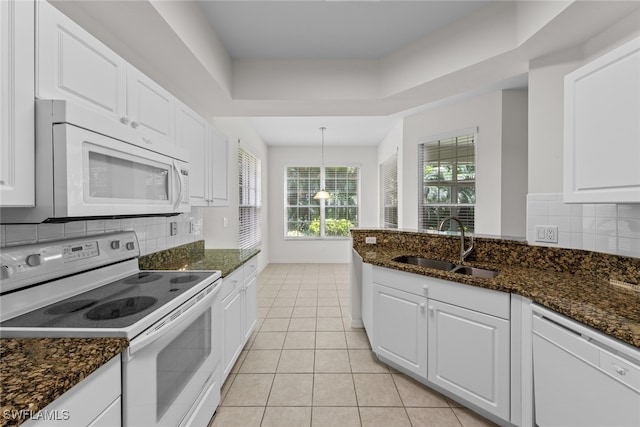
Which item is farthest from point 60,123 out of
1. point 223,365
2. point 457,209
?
point 457,209

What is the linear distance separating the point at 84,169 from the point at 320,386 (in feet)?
6.43

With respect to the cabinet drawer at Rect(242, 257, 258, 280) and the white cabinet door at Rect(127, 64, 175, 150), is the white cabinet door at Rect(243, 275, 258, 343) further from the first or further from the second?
the white cabinet door at Rect(127, 64, 175, 150)

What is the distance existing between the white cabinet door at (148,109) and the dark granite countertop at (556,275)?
1.72 m

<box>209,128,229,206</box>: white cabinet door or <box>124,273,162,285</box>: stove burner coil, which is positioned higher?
<box>209,128,229,206</box>: white cabinet door

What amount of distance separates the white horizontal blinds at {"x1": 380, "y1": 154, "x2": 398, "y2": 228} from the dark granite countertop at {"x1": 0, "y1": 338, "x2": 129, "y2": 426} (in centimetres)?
466

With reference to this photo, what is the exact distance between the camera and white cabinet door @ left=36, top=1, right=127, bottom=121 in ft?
3.20

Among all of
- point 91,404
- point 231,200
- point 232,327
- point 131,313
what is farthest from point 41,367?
point 231,200

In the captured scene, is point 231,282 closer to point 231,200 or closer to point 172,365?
point 172,365

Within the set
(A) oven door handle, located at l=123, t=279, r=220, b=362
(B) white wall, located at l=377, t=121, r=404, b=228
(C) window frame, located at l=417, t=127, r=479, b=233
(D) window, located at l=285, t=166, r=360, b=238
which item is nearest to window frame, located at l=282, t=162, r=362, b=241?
(D) window, located at l=285, t=166, r=360, b=238

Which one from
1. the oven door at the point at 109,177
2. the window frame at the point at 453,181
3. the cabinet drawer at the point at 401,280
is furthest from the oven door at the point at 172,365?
the window frame at the point at 453,181

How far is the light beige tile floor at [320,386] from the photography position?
5.55ft

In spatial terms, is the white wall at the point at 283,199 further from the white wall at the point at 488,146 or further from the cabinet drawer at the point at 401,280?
the cabinet drawer at the point at 401,280

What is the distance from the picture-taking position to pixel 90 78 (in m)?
1.16

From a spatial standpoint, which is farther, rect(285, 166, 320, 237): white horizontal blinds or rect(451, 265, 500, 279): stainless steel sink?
rect(285, 166, 320, 237): white horizontal blinds
